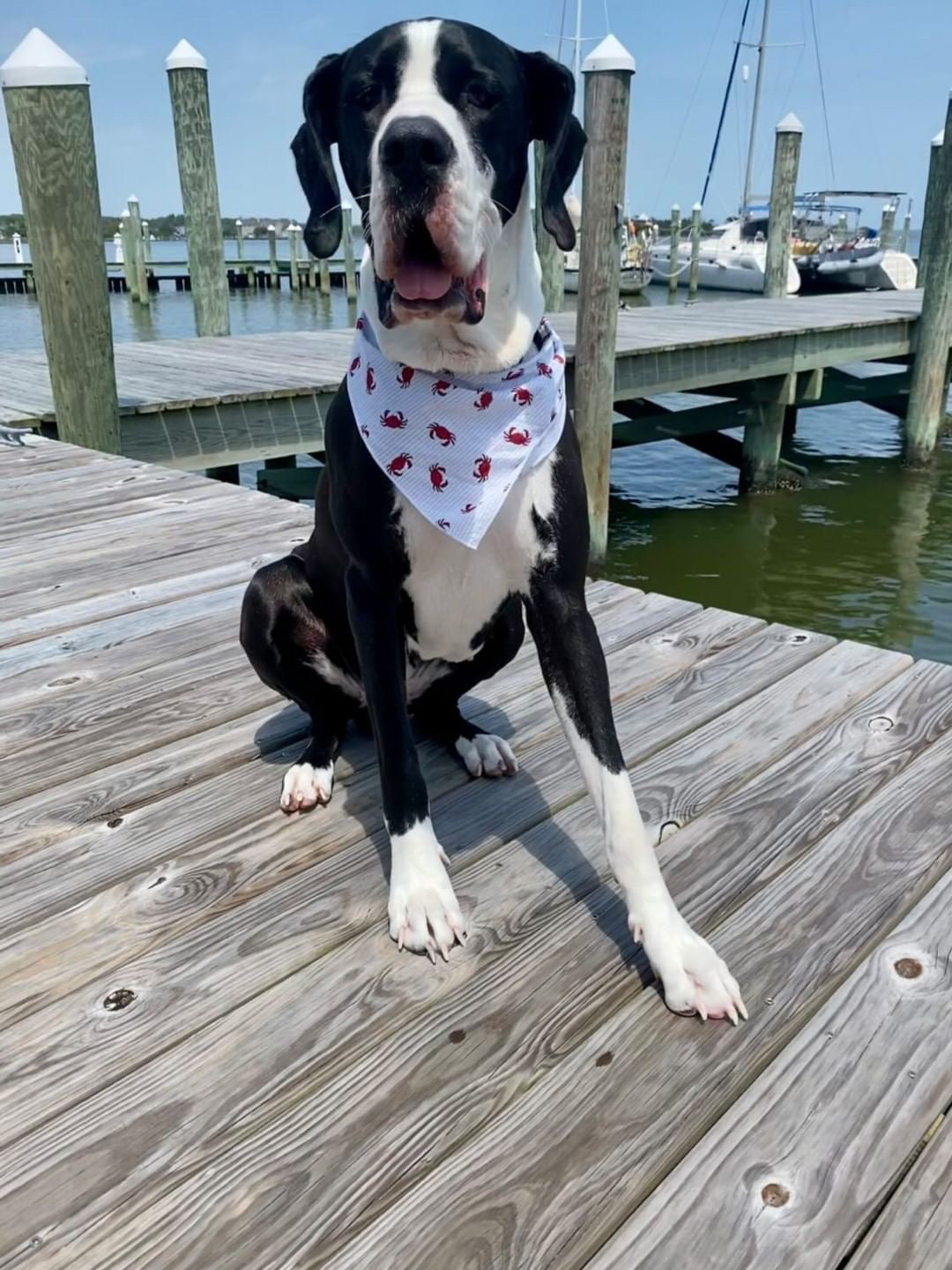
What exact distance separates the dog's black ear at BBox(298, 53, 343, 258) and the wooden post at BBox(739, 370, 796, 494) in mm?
7872

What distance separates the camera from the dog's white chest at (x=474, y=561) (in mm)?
1753

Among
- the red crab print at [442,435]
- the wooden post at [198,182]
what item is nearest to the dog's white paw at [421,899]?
the red crab print at [442,435]

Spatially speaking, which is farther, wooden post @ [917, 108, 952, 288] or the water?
wooden post @ [917, 108, 952, 288]

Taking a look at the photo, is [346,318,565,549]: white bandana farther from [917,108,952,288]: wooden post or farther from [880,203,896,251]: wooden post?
[880,203,896,251]: wooden post

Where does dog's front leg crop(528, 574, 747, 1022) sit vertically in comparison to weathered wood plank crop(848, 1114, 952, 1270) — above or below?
above

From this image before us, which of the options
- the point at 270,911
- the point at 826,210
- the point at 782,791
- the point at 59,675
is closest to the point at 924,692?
the point at 782,791

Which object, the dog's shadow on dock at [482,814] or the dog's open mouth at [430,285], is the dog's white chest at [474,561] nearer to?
the dog's open mouth at [430,285]

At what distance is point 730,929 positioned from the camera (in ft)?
5.56

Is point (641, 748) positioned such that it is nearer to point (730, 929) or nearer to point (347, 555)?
point (730, 929)

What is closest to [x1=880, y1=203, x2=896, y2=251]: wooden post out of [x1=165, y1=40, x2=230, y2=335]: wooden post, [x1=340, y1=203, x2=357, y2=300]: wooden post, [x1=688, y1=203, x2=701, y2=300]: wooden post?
[x1=688, y1=203, x2=701, y2=300]: wooden post

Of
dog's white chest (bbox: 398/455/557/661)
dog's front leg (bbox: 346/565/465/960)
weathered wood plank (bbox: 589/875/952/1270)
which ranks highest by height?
dog's white chest (bbox: 398/455/557/661)

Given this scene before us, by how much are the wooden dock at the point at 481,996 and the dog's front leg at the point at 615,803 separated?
5 cm

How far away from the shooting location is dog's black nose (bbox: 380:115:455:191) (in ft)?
4.87

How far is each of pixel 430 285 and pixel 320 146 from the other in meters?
0.44
